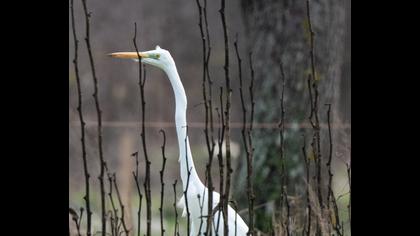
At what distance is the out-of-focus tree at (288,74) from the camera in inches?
163

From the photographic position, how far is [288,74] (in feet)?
13.6

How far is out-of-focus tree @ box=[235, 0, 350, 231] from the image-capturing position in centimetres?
414

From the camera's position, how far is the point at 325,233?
2582 mm

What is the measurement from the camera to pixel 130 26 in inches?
371
